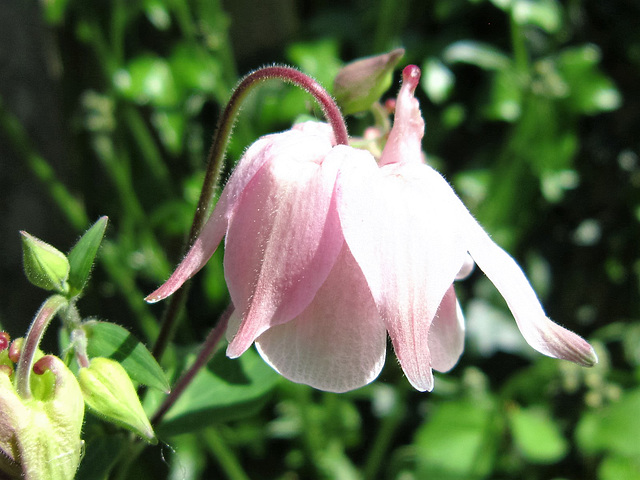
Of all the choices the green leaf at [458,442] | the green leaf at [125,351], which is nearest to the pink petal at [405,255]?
the green leaf at [125,351]

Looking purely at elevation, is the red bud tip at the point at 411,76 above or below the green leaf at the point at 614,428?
above

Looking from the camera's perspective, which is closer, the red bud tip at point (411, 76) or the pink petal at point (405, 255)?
the pink petal at point (405, 255)

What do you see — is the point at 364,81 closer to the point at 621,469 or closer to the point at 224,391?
the point at 224,391

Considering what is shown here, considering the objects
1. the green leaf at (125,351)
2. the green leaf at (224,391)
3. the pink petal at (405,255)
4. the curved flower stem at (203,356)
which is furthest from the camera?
the green leaf at (224,391)

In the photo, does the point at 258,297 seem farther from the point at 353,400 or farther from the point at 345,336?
the point at 353,400

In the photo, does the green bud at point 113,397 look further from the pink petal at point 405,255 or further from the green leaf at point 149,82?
the green leaf at point 149,82

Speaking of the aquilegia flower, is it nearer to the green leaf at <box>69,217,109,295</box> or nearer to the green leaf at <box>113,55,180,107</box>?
the green leaf at <box>69,217,109,295</box>

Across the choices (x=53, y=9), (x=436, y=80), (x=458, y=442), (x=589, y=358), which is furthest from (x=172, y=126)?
(x=589, y=358)
